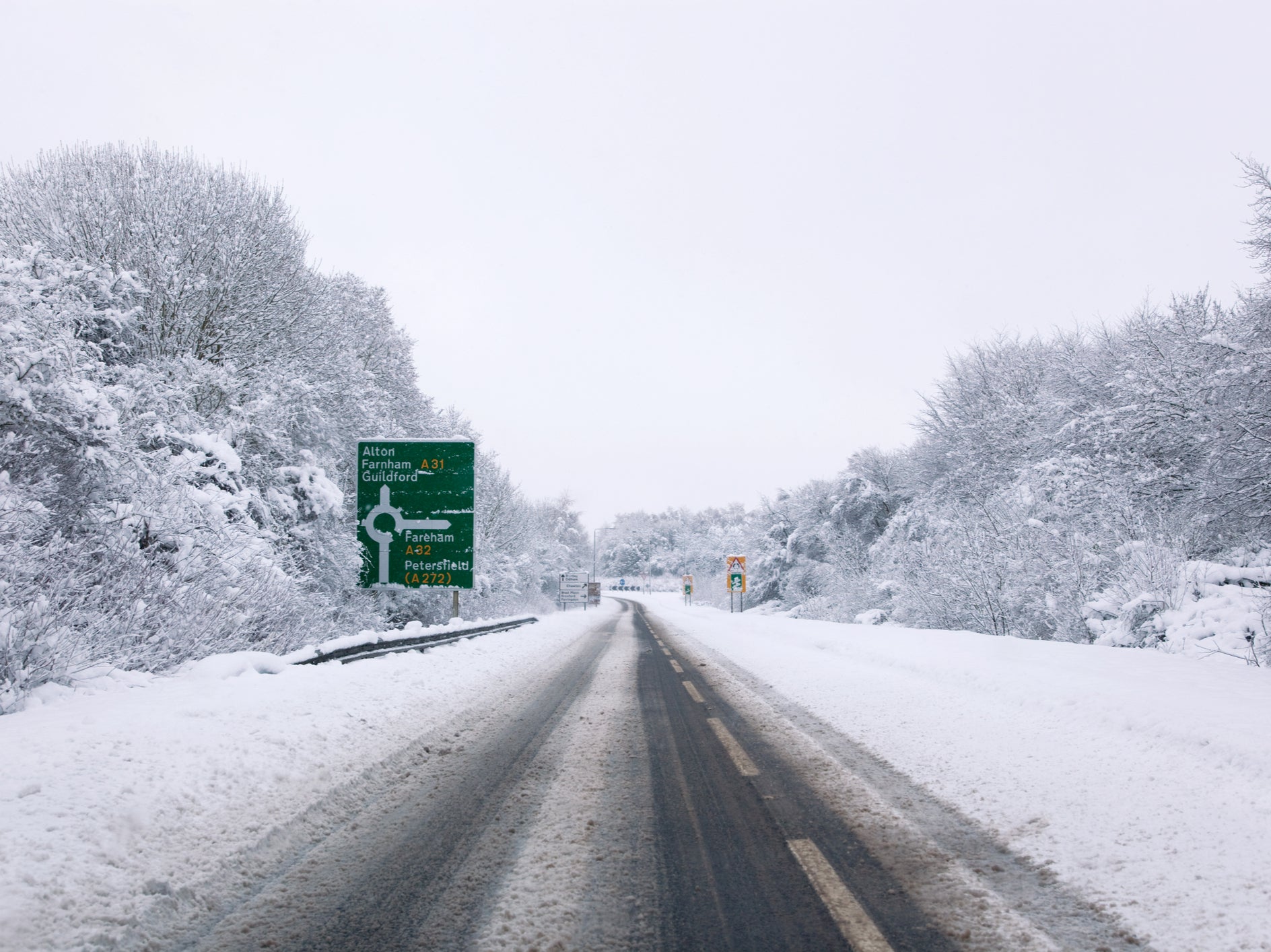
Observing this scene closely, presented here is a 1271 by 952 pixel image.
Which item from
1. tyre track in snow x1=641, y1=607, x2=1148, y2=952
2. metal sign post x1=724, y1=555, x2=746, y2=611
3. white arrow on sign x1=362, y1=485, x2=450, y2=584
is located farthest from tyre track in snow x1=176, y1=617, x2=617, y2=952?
metal sign post x1=724, y1=555, x2=746, y2=611

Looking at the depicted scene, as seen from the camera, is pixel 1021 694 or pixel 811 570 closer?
pixel 1021 694

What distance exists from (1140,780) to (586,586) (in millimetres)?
46722

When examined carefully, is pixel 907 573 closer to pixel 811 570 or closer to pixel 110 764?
pixel 811 570

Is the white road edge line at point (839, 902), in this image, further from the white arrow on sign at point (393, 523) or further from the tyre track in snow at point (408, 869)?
the white arrow on sign at point (393, 523)

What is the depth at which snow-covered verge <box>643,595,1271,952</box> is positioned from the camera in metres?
2.89

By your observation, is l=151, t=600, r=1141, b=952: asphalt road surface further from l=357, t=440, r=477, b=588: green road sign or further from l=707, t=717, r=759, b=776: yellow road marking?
l=357, t=440, r=477, b=588: green road sign

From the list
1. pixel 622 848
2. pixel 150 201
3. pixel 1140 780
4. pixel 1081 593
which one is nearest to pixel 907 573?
pixel 1081 593

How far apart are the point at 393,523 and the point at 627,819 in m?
12.0

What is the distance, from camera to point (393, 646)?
11.4 m

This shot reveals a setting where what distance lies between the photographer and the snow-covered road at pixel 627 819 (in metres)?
2.68

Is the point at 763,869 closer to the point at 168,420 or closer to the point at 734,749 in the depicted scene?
the point at 734,749

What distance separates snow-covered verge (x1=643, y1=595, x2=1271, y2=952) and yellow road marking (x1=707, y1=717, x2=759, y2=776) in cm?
109

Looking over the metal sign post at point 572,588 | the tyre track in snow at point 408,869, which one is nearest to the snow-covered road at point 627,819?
the tyre track in snow at point 408,869

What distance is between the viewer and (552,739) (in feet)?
19.8
